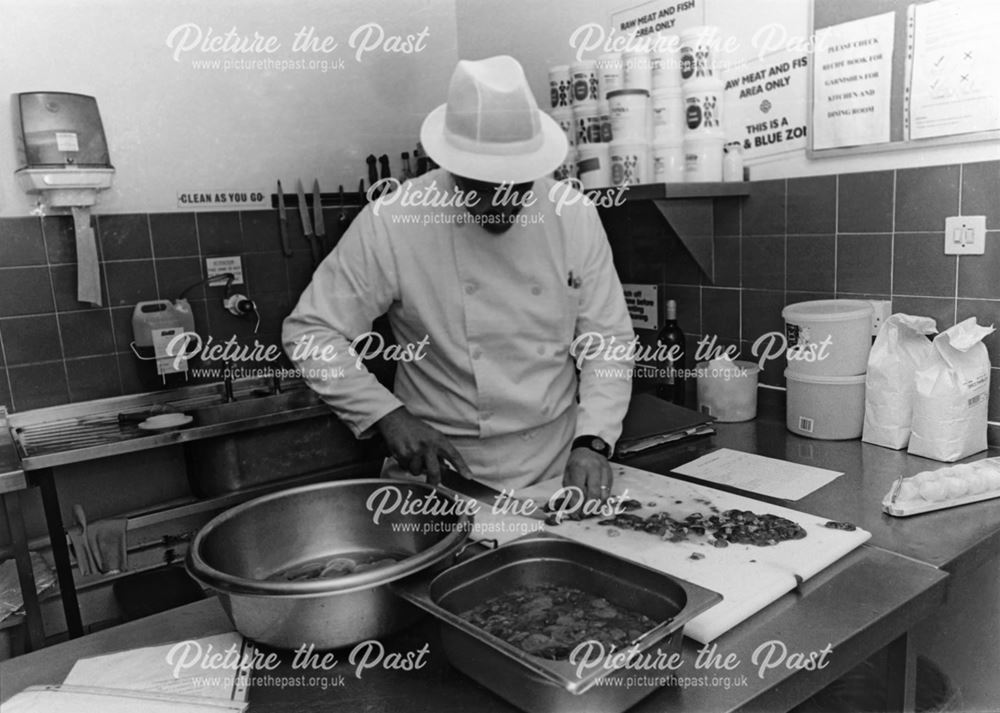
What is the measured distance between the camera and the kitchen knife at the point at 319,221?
316 centimetres

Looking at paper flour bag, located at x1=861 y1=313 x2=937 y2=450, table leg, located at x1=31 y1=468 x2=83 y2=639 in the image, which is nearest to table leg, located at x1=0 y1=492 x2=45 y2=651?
table leg, located at x1=31 y1=468 x2=83 y2=639

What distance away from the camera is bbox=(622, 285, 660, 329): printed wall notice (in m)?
2.70

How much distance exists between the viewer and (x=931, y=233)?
1922 mm

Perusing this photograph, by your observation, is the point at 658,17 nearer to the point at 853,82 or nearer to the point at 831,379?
the point at 853,82

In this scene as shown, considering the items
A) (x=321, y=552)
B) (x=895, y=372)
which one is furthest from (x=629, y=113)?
(x=321, y=552)

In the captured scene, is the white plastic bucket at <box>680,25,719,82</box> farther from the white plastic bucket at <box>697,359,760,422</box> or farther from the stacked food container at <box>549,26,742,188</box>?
the white plastic bucket at <box>697,359,760,422</box>

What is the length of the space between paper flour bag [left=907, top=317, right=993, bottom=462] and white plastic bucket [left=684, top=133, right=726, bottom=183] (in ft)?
2.64

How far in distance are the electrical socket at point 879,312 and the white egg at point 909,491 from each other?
1.96 ft

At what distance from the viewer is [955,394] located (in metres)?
1.79

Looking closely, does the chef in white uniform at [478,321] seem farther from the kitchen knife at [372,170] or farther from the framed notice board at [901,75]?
the kitchen knife at [372,170]

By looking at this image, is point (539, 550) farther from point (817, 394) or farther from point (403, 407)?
point (817, 394)

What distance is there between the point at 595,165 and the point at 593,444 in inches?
40.8

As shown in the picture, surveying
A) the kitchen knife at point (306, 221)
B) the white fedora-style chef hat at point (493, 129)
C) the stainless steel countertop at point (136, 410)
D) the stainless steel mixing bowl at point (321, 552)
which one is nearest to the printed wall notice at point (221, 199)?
the kitchen knife at point (306, 221)

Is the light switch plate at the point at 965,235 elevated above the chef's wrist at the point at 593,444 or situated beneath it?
elevated above
